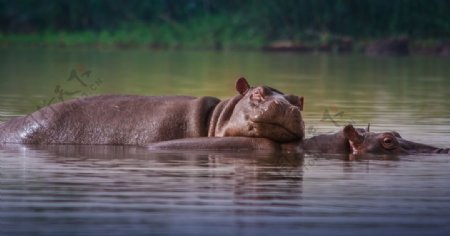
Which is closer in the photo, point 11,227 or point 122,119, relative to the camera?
point 11,227

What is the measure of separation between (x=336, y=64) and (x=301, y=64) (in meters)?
0.87

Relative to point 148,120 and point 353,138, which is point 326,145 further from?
point 148,120

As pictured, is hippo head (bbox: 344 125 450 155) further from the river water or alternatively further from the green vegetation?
the green vegetation

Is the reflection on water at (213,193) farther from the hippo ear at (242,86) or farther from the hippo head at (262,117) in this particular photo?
the hippo ear at (242,86)

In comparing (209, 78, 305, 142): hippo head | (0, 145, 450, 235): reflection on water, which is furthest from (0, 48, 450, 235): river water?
(209, 78, 305, 142): hippo head

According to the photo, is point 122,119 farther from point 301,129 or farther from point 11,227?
point 11,227

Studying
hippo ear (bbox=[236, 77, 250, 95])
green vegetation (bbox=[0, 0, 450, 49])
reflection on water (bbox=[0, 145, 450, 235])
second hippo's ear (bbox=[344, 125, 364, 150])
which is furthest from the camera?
green vegetation (bbox=[0, 0, 450, 49])

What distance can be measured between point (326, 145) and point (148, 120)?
5.12 feet

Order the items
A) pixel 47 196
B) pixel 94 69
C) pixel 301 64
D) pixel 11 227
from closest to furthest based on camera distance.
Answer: pixel 11 227 < pixel 47 196 < pixel 94 69 < pixel 301 64

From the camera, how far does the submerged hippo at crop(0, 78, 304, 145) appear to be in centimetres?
1277

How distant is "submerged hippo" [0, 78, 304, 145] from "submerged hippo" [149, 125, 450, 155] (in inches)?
3.5

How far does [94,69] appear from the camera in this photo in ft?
105

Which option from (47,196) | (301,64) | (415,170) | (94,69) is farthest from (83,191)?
(301,64)

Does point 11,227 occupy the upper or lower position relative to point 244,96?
lower
